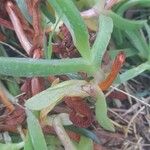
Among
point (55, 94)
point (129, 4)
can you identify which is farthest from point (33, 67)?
point (129, 4)

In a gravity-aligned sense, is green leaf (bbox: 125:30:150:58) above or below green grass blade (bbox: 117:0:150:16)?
below

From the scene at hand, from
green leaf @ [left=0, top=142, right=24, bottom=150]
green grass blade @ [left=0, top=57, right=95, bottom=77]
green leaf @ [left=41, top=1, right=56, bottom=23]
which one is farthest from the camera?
green leaf @ [left=41, top=1, right=56, bottom=23]

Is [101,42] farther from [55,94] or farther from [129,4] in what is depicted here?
[129,4]

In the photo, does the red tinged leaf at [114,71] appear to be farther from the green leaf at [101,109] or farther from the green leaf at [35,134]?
the green leaf at [35,134]

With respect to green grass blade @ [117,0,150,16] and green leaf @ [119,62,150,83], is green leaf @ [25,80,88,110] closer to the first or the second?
green leaf @ [119,62,150,83]

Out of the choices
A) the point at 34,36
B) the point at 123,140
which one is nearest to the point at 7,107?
the point at 34,36

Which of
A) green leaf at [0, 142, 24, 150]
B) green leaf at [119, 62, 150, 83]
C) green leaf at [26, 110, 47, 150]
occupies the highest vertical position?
green leaf at [119, 62, 150, 83]

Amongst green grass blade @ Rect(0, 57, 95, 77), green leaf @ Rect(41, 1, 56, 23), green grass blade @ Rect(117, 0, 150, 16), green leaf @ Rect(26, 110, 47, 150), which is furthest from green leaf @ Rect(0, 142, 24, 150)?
green grass blade @ Rect(117, 0, 150, 16)
